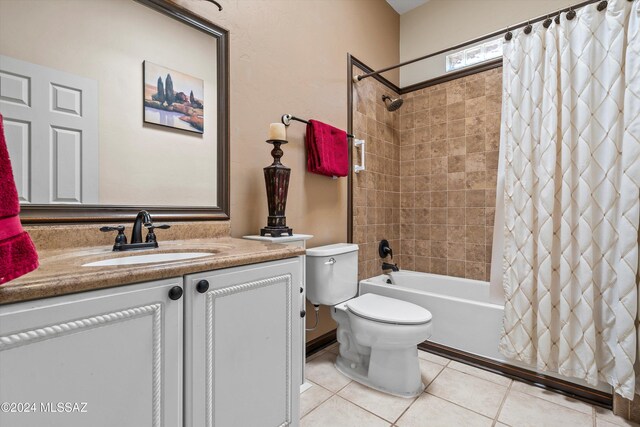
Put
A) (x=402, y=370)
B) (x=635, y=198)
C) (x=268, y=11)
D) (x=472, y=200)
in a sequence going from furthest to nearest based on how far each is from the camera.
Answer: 1. (x=472, y=200)
2. (x=268, y=11)
3. (x=402, y=370)
4. (x=635, y=198)

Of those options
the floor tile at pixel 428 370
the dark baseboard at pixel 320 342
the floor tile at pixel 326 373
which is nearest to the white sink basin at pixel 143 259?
the floor tile at pixel 326 373

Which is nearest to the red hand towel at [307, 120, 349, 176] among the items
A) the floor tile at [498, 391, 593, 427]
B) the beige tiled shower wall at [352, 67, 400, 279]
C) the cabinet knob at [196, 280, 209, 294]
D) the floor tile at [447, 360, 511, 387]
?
the beige tiled shower wall at [352, 67, 400, 279]

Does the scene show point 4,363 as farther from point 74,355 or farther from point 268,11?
point 268,11

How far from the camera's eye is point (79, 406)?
2.11 ft

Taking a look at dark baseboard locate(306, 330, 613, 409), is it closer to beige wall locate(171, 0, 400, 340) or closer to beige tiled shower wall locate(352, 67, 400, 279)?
beige wall locate(171, 0, 400, 340)

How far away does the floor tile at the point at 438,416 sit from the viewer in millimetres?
1356

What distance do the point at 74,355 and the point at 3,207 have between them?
33cm

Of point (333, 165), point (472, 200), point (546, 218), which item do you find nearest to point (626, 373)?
point (546, 218)

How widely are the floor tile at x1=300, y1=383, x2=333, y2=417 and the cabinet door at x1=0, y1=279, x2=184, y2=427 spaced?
0.84 meters

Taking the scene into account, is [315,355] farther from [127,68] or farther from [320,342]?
[127,68]

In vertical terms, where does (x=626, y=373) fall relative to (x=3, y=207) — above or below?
below

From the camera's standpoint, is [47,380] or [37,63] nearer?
[47,380]

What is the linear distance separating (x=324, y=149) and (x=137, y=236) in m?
1.20

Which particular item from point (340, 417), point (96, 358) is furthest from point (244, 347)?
point (340, 417)
